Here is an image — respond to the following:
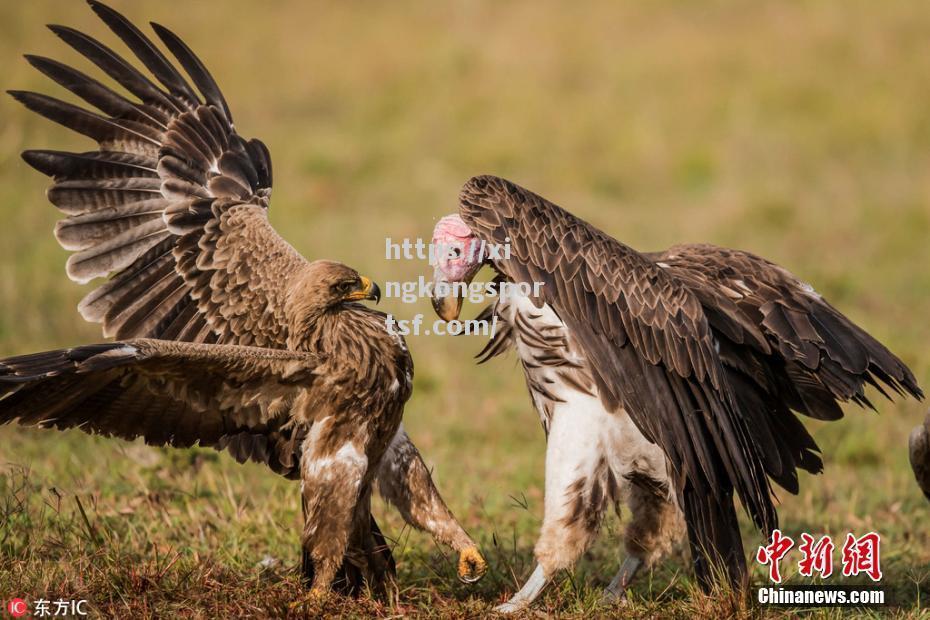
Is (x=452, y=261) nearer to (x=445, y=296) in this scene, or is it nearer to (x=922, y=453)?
(x=445, y=296)

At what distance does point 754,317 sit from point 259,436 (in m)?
1.93

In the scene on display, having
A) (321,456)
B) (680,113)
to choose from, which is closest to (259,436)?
(321,456)

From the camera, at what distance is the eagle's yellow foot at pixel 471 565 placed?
4531 mm

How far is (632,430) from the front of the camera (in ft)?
15.0

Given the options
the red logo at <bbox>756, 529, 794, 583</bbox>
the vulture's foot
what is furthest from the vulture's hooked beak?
the red logo at <bbox>756, 529, 794, 583</bbox>

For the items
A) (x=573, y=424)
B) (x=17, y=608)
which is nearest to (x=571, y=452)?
(x=573, y=424)

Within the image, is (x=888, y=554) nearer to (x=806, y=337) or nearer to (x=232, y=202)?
(x=806, y=337)

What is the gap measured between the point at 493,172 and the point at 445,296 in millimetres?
8053

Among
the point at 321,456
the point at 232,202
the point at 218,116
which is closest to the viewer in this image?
the point at 321,456

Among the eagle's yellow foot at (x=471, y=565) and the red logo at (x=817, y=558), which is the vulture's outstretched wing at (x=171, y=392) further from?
the red logo at (x=817, y=558)

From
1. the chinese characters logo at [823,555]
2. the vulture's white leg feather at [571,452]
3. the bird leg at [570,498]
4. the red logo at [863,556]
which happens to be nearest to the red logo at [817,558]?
the chinese characters logo at [823,555]

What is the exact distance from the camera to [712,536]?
14.8ft

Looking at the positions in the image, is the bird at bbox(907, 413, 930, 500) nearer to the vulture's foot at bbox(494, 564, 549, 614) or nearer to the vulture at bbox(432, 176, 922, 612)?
the vulture at bbox(432, 176, 922, 612)

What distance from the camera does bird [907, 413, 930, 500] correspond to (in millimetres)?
5160
